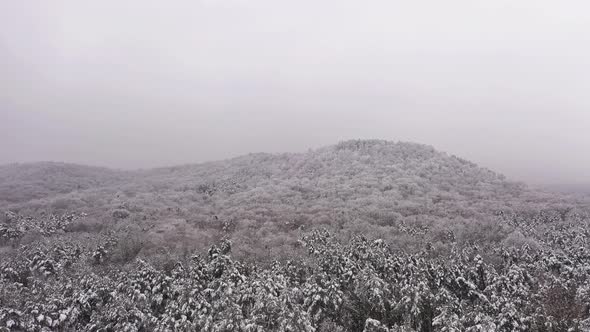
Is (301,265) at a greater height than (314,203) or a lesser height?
greater

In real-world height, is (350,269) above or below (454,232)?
above

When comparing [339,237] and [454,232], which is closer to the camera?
[339,237]

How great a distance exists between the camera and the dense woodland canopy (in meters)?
33.8

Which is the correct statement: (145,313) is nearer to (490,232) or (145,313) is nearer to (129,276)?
(129,276)

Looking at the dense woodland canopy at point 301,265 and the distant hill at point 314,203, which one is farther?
the distant hill at point 314,203

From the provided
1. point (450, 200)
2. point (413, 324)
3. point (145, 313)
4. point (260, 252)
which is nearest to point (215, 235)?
point (260, 252)

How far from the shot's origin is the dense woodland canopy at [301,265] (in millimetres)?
33781

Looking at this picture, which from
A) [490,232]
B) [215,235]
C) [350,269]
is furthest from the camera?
[215,235]

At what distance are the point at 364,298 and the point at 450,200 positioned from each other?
103049 mm

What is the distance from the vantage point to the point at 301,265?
50.5 meters

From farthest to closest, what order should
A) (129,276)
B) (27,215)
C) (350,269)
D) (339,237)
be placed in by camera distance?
(27,215), (339,237), (129,276), (350,269)

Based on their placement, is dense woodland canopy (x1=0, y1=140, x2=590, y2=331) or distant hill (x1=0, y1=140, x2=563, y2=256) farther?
distant hill (x1=0, y1=140, x2=563, y2=256)

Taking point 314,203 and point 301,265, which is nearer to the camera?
point 301,265

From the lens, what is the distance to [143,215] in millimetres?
102562
